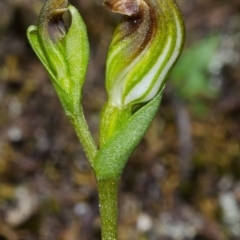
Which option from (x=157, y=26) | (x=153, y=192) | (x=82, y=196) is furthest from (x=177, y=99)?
(x=157, y=26)

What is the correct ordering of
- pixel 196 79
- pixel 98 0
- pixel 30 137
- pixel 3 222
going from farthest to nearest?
1. pixel 98 0
2. pixel 196 79
3. pixel 30 137
4. pixel 3 222

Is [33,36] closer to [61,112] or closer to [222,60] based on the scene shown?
[61,112]

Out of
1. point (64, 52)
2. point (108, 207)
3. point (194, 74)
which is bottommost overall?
point (194, 74)

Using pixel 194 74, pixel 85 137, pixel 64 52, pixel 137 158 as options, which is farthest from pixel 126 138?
pixel 194 74

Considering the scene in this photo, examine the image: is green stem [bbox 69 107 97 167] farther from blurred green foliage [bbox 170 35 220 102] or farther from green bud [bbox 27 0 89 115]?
blurred green foliage [bbox 170 35 220 102]

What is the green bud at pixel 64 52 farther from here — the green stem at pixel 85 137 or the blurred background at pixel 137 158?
the blurred background at pixel 137 158

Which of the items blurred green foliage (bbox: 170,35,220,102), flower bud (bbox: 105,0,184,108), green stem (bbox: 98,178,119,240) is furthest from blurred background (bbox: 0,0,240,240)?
flower bud (bbox: 105,0,184,108)

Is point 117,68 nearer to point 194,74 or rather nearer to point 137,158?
point 137,158
